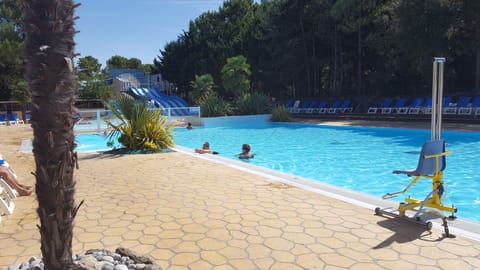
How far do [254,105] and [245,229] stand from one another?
18.6m

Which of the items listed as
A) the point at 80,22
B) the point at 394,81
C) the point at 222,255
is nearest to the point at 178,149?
the point at 222,255

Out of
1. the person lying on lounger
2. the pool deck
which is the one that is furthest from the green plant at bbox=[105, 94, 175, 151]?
the person lying on lounger

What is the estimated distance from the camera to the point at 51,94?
6.04 ft

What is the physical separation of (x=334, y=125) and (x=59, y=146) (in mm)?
15704

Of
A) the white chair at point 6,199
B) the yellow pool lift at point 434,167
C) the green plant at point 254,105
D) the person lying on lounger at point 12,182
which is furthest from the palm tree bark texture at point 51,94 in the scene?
the green plant at point 254,105

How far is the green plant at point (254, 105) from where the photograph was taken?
21.9m

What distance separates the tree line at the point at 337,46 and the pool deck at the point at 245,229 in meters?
14.2

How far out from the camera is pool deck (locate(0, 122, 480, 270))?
2.91 m

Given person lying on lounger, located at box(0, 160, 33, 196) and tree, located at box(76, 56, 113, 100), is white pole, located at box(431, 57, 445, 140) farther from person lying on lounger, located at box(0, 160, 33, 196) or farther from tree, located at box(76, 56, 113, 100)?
tree, located at box(76, 56, 113, 100)

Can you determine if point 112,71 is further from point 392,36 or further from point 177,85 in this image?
point 392,36

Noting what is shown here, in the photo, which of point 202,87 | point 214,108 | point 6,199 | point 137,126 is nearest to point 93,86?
point 202,87

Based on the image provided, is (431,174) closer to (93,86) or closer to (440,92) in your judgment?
(440,92)

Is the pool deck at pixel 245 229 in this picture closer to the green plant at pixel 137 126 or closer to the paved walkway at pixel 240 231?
the paved walkway at pixel 240 231

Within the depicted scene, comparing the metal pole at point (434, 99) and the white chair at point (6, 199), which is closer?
the metal pole at point (434, 99)
